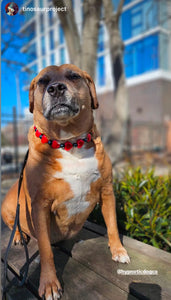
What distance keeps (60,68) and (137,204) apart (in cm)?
162

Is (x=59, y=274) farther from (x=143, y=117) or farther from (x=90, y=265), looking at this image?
(x=143, y=117)

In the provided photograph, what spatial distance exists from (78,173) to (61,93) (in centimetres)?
49

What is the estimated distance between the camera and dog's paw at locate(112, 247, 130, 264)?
1484mm

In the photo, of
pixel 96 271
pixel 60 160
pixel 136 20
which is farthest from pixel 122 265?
pixel 136 20

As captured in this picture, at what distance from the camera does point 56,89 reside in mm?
1222

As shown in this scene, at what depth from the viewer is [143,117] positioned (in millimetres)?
22547

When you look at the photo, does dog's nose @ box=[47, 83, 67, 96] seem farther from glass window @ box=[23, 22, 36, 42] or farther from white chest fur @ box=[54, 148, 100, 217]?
glass window @ box=[23, 22, 36, 42]

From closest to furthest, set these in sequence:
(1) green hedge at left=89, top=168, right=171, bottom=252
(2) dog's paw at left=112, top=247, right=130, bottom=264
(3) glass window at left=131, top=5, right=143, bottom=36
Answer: (2) dog's paw at left=112, top=247, right=130, bottom=264 → (1) green hedge at left=89, top=168, right=171, bottom=252 → (3) glass window at left=131, top=5, right=143, bottom=36

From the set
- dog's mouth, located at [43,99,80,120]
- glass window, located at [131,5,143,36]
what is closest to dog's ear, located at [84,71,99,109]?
dog's mouth, located at [43,99,80,120]

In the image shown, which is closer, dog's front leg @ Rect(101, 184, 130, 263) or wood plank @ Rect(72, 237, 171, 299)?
wood plank @ Rect(72, 237, 171, 299)

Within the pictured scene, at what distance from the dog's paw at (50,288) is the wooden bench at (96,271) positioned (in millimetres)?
47

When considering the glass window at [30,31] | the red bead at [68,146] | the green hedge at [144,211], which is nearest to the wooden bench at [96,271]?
the green hedge at [144,211]

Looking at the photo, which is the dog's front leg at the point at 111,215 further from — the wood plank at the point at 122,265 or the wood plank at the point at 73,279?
the wood plank at the point at 73,279

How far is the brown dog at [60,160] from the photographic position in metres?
1.26
